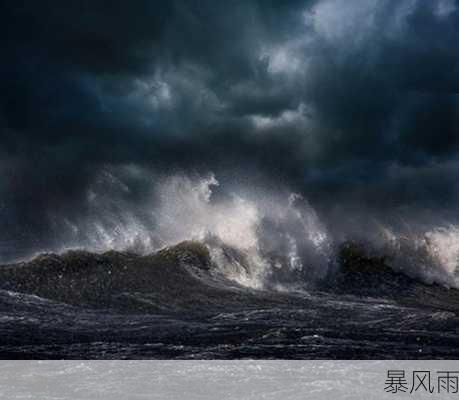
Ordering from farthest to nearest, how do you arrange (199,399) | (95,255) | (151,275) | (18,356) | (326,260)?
(326,260)
(95,255)
(151,275)
(18,356)
(199,399)

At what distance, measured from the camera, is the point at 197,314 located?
35.8 feet

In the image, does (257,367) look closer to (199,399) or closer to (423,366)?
(199,399)

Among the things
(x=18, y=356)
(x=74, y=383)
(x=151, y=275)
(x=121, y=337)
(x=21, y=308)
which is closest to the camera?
(x=74, y=383)

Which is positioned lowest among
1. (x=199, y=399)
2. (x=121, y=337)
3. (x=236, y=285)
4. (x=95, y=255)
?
(x=199, y=399)

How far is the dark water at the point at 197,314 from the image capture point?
777 cm

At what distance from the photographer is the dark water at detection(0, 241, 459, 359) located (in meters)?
7.77

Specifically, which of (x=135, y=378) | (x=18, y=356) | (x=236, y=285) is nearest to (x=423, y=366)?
(x=135, y=378)

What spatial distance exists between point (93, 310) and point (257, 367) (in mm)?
5316

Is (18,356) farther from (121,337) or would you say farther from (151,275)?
(151,275)

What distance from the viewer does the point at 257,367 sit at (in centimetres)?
665

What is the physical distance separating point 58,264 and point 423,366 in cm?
1031

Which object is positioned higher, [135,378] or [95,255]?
[95,255]

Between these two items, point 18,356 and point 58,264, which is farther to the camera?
point 58,264

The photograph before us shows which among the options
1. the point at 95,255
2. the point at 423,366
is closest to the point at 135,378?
the point at 423,366
